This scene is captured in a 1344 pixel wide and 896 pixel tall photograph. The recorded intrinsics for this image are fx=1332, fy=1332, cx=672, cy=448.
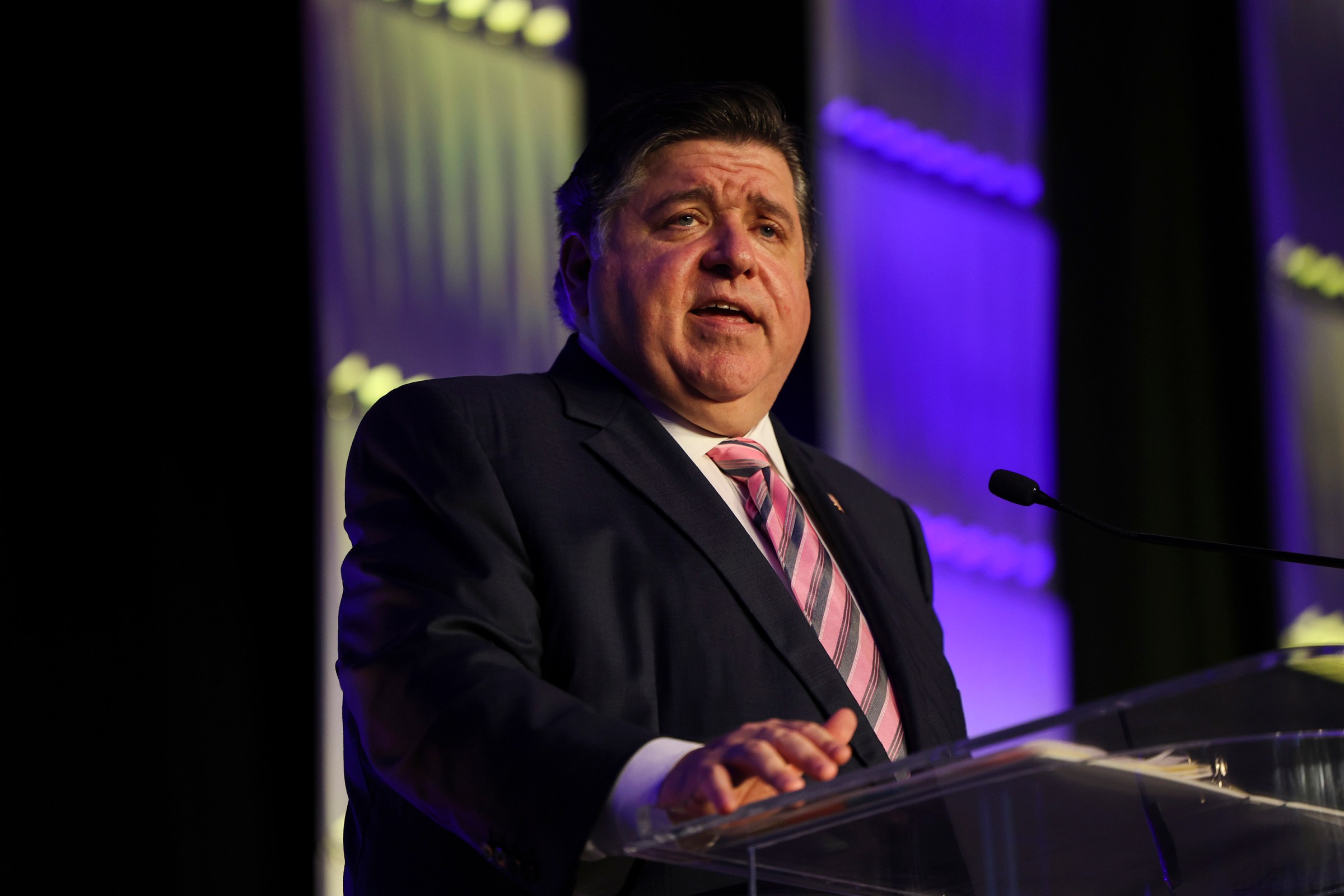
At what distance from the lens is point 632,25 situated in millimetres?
3438

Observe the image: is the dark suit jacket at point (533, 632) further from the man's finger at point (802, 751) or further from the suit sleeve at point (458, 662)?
the man's finger at point (802, 751)

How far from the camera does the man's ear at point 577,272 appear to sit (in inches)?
76.5

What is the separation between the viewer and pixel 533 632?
1.41 meters

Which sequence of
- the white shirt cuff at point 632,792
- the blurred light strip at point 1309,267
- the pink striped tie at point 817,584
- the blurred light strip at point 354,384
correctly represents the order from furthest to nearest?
the blurred light strip at point 1309,267, the blurred light strip at point 354,384, the pink striped tie at point 817,584, the white shirt cuff at point 632,792

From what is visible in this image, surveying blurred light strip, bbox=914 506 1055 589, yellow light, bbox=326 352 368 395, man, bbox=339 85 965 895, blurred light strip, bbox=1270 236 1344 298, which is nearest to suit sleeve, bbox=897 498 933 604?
man, bbox=339 85 965 895

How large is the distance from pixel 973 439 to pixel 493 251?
148 centimetres

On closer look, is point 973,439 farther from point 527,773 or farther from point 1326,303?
point 527,773

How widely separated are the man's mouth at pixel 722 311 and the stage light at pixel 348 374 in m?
1.41

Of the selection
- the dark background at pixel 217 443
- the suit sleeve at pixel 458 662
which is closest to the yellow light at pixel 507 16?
the dark background at pixel 217 443

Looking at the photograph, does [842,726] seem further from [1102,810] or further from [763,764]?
[1102,810]

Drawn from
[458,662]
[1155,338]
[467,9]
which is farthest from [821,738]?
[1155,338]

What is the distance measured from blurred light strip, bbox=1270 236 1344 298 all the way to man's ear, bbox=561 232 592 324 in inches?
118

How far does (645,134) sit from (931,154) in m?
2.31

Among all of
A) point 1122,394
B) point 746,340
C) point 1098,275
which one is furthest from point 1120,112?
point 746,340
